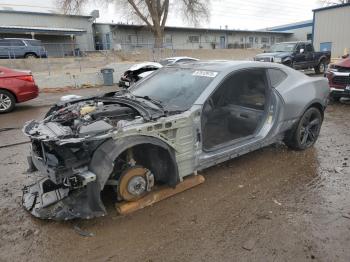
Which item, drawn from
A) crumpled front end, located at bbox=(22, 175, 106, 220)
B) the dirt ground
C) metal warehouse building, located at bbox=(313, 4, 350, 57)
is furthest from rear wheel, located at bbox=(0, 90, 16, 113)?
metal warehouse building, located at bbox=(313, 4, 350, 57)

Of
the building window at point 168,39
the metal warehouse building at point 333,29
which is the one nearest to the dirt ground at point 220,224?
the metal warehouse building at point 333,29

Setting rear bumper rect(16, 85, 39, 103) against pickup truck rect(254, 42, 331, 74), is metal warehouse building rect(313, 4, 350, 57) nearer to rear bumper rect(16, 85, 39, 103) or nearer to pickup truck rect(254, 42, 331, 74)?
pickup truck rect(254, 42, 331, 74)

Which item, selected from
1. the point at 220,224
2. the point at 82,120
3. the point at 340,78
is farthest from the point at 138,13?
the point at 220,224

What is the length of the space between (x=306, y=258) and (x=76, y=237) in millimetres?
2077

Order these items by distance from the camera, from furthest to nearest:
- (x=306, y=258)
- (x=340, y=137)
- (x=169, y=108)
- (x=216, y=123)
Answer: (x=340, y=137), (x=216, y=123), (x=169, y=108), (x=306, y=258)

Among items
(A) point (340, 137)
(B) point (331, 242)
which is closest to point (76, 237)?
(B) point (331, 242)

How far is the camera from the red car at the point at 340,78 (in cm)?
842

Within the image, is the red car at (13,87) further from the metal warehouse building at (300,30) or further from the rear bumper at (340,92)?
Result: the metal warehouse building at (300,30)

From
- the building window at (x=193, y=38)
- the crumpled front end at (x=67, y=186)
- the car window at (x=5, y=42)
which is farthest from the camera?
the building window at (x=193, y=38)

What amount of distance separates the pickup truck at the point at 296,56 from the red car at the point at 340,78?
23.6ft

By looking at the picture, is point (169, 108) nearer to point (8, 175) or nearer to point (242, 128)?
point (242, 128)

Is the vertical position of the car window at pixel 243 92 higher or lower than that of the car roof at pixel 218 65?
lower

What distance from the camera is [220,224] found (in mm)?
3113

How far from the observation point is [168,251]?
2740 millimetres
